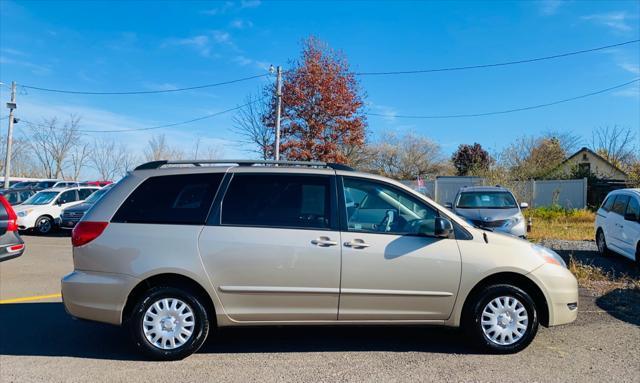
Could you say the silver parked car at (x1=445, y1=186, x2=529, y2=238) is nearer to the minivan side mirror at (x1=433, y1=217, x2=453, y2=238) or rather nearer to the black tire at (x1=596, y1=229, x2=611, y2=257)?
the black tire at (x1=596, y1=229, x2=611, y2=257)

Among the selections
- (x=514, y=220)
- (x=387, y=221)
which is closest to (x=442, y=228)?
(x=387, y=221)

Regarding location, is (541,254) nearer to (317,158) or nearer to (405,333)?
(405,333)

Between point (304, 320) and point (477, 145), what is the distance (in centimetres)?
4451

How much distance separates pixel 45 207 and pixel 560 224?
19.3 metres

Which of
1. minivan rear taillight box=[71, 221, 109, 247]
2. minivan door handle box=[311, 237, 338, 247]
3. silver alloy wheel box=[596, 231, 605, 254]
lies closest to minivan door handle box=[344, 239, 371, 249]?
minivan door handle box=[311, 237, 338, 247]

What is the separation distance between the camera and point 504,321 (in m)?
4.48

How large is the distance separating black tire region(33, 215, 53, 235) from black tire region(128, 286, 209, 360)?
45.6 ft

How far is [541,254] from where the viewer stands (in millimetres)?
4602

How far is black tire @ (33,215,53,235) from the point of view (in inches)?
624

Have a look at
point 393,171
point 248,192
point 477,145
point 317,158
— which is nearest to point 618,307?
point 248,192

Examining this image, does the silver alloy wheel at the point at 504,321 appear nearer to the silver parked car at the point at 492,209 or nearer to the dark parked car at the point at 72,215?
the silver parked car at the point at 492,209

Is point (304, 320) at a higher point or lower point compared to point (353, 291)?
lower

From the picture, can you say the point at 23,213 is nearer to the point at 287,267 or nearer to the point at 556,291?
the point at 287,267

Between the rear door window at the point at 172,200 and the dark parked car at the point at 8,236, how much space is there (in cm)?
441
